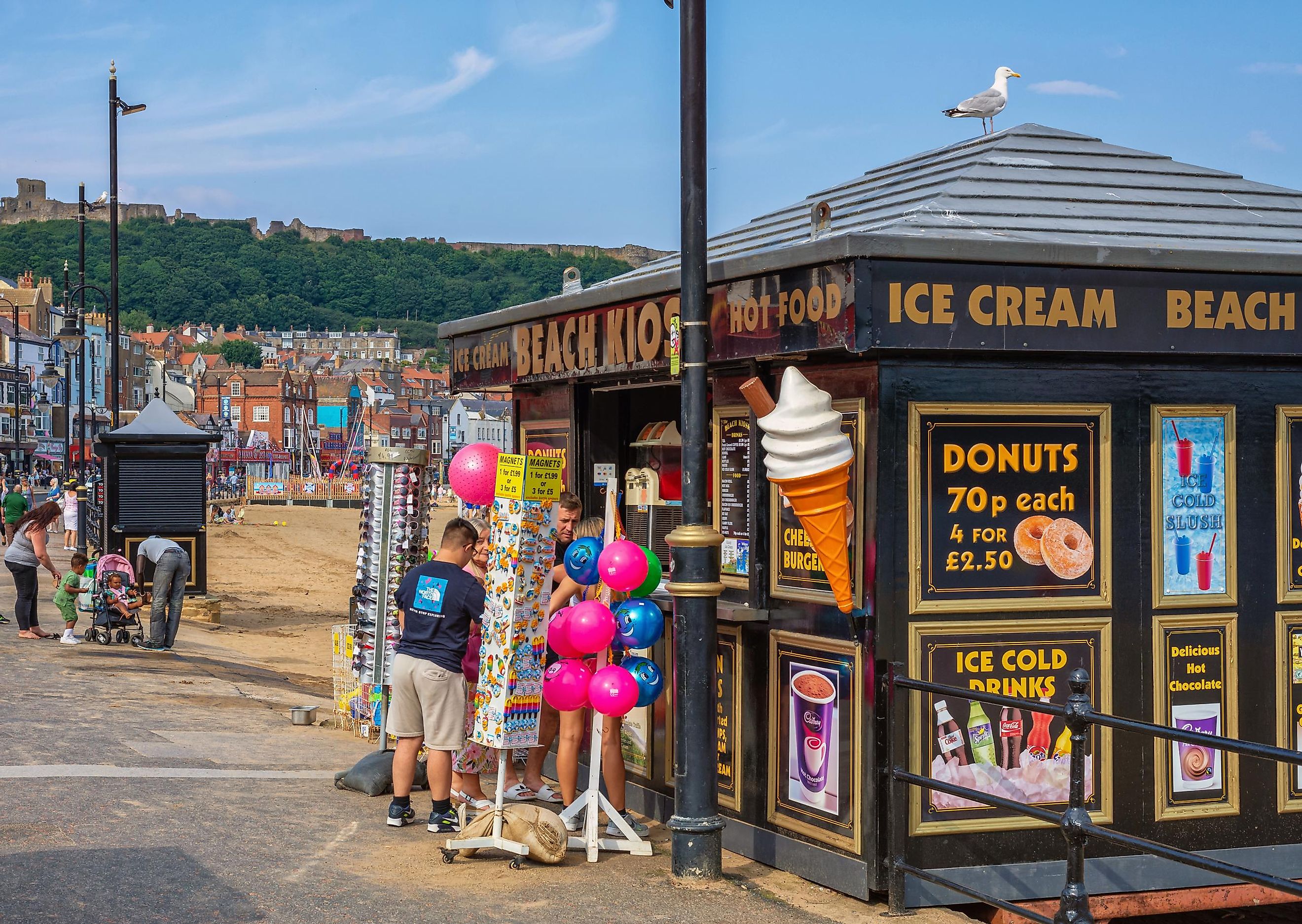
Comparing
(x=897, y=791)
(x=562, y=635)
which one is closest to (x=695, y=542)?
(x=562, y=635)

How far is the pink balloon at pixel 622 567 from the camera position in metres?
7.30

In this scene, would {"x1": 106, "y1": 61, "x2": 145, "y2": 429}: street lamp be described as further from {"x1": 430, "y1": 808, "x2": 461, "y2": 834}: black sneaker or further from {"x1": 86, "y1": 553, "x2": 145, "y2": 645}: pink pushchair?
{"x1": 430, "y1": 808, "x2": 461, "y2": 834}: black sneaker

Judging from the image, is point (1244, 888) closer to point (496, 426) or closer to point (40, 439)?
point (40, 439)

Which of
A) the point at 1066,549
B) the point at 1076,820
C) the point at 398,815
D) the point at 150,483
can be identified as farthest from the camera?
the point at 150,483

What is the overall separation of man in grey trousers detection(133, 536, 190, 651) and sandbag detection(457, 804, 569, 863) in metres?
10.2

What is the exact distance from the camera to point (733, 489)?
792cm

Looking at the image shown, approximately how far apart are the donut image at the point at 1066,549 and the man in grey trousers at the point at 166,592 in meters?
11.8

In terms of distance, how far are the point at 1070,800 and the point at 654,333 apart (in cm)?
352

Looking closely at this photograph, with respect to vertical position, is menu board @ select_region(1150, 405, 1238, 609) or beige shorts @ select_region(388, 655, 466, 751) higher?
menu board @ select_region(1150, 405, 1238, 609)

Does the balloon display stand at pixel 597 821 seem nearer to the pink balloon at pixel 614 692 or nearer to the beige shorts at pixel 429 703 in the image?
the pink balloon at pixel 614 692

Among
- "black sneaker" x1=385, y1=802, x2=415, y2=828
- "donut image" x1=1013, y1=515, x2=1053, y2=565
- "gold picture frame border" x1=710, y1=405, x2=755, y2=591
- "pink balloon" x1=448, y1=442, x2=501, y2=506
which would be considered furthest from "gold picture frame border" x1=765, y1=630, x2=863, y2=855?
"pink balloon" x1=448, y1=442, x2=501, y2=506

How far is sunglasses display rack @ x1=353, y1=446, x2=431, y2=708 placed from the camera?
9.84m

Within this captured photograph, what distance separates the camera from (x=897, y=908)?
6.46m

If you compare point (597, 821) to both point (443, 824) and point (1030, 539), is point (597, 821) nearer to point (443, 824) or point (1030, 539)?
point (443, 824)
